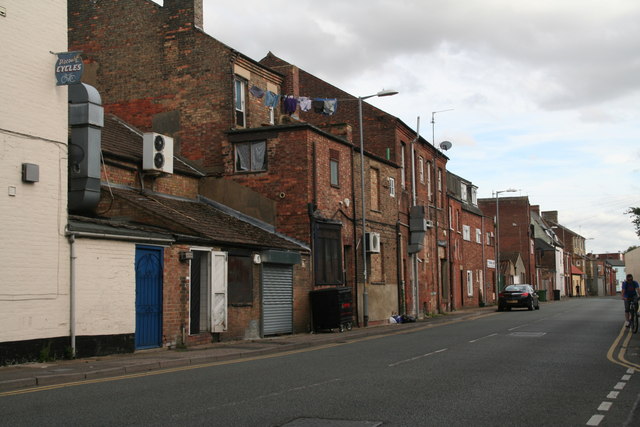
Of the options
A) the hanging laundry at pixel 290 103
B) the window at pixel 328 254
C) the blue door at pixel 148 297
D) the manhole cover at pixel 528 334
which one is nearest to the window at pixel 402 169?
the window at pixel 328 254

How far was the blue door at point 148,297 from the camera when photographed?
16656mm

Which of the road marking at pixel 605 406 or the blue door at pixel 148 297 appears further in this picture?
the blue door at pixel 148 297

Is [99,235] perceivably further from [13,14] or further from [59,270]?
[13,14]

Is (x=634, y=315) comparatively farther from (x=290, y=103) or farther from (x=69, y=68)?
(x=69, y=68)

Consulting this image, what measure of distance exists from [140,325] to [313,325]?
8464 millimetres

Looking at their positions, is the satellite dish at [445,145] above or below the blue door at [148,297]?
above

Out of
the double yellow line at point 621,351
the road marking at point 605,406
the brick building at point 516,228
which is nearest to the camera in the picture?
the road marking at point 605,406

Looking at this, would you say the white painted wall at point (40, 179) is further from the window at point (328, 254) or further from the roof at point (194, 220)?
the window at point (328, 254)

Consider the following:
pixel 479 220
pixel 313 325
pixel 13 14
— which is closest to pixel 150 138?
pixel 13 14

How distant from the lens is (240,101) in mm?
26391

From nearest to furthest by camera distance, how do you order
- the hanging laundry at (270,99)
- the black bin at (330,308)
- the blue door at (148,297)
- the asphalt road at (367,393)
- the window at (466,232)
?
the asphalt road at (367,393) → the blue door at (148,297) → the black bin at (330,308) → the hanging laundry at (270,99) → the window at (466,232)

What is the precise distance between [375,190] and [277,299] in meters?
9.86

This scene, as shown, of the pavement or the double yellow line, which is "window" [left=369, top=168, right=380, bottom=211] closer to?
the pavement

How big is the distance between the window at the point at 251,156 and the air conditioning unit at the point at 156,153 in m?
4.47
